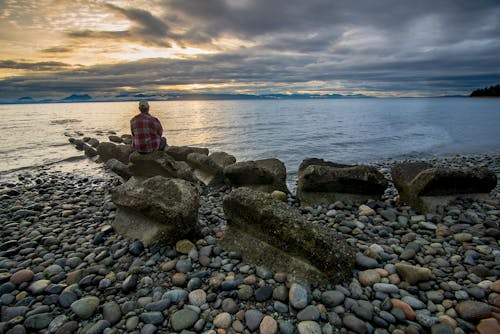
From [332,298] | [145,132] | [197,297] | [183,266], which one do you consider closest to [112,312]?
[197,297]

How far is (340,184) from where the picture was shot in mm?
7883

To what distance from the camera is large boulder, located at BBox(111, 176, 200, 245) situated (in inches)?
211

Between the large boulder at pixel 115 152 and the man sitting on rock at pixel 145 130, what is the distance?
217 inches

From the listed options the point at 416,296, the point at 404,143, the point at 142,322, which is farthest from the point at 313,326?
the point at 404,143

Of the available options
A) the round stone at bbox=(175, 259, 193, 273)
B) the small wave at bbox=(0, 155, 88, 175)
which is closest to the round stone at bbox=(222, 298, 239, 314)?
the round stone at bbox=(175, 259, 193, 273)

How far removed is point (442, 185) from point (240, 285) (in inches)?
233

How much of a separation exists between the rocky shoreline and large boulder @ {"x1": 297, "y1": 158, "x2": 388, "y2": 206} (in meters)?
1.25

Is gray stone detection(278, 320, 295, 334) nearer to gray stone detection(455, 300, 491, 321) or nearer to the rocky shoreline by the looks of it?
the rocky shoreline

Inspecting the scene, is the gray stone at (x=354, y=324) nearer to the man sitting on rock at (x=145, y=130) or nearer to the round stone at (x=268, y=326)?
the round stone at (x=268, y=326)

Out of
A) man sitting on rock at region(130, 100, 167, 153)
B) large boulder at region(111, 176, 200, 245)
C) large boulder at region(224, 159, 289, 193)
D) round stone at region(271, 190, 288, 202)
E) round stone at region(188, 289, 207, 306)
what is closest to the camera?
round stone at region(188, 289, 207, 306)

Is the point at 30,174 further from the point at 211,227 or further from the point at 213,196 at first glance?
the point at 211,227

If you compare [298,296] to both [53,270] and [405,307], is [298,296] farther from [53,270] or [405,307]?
[53,270]

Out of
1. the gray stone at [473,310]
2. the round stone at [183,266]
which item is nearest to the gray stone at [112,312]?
the round stone at [183,266]

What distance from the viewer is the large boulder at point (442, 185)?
22.1 feet
